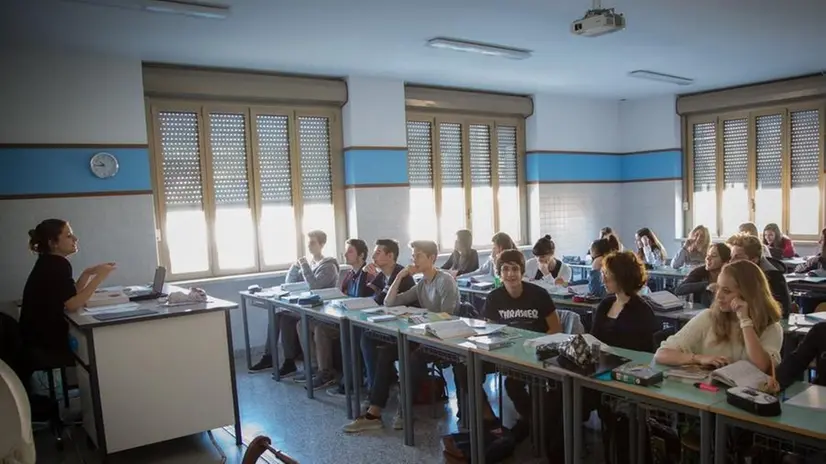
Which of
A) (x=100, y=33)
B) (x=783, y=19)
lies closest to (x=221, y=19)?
(x=100, y=33)

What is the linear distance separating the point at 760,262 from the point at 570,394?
2.65 m

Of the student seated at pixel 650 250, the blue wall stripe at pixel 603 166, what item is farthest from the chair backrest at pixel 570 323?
the blue wall stripe at pixel 603 166

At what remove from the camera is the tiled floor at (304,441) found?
3.67 metres

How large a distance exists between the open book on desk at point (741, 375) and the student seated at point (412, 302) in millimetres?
1786

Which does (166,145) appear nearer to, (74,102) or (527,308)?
(74,102)

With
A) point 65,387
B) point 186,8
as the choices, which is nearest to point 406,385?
point 65,387

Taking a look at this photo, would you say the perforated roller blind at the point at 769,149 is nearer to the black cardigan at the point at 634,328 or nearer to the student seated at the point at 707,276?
the student seated at the point at 707,276

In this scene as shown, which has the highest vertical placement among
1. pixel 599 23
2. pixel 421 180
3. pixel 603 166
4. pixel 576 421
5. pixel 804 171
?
pixel 599 23

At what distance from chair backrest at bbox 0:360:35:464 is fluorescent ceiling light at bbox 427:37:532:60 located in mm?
4167

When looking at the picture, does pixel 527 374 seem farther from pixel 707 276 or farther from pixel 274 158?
pixel 274 158

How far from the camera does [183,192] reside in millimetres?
6133

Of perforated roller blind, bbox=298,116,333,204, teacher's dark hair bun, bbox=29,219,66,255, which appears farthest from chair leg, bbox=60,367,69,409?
perforated roller blind, bbox=298,116,333,204

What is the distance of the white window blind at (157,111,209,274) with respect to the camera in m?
6.03

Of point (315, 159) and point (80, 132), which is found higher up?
point (80, 132)
